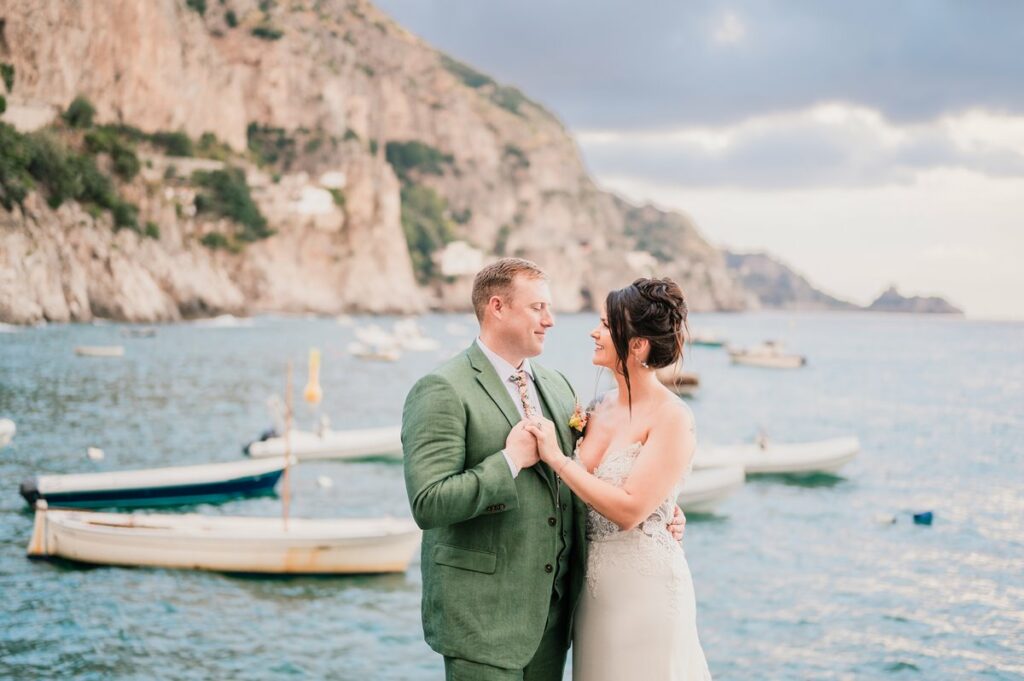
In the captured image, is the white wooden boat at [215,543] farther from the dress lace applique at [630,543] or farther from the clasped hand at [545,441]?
the clasped hand at [545,441]

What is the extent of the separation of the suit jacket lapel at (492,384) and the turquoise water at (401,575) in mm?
7678

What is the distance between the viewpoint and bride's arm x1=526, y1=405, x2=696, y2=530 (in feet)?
11.3

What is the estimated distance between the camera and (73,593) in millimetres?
12172

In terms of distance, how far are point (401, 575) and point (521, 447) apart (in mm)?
11065

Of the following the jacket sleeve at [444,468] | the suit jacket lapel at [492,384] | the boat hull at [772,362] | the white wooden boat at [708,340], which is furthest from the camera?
the white wooden boat at [708,340]

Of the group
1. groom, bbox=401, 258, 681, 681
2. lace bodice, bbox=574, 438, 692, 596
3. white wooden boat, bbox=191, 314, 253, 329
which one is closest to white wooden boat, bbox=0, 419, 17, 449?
groom, bbox=401, 258, 681, 681

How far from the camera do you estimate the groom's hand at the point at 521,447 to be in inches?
134

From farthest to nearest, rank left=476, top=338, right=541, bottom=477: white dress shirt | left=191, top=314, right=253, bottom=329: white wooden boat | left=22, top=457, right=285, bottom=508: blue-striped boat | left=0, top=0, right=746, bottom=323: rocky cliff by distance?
left=191, top=314, right=253, bottom=329: white wooden boat < left=0, top=0, right=746, bottom=323: rocky cliff < left=22, top=457, right=285, bottom=508: blue-striped boat < left=476, top=338, right=541, bottom=477: white dress shirt

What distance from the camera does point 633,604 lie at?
3744 mm

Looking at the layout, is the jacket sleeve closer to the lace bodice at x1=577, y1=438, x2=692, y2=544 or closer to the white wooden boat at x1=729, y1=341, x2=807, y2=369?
the lace bodice at x1=577, y1=438, x2=692, y2=544

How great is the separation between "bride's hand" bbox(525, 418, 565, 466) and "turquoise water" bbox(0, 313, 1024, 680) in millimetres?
7829

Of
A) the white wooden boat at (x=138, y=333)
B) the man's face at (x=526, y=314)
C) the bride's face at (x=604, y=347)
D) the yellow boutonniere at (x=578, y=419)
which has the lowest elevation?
the white wooden boat at (x=138, y=333)

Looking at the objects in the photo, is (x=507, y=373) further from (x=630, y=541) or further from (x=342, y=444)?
(x=342, y=444)

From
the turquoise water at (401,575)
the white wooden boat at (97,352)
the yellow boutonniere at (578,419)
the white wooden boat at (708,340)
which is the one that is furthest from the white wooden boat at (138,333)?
the white wooden boat at (708,340)
